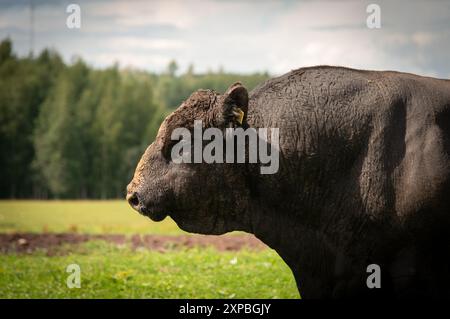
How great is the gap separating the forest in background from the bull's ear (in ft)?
197

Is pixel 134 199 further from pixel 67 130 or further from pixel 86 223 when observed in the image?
pixel 67 130

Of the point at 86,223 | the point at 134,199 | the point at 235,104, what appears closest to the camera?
the point at 235,104

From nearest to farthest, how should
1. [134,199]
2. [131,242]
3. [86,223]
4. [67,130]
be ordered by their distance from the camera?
[134,199], [131,242], [86,223], [67,130]

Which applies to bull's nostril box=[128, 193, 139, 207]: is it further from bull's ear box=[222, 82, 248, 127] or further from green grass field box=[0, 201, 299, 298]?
green grass field box=[0, 201, 299, 298]

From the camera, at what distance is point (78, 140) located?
71875 mm

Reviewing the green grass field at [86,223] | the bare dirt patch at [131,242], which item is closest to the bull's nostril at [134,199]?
Result: the bare dirt patch at [131,242]

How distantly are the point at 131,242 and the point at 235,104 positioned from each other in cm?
1084

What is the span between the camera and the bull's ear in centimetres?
523

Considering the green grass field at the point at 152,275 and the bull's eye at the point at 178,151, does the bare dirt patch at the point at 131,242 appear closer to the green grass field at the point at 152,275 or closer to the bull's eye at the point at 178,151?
the green grass field at the point at 152,275

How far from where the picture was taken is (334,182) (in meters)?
5.30

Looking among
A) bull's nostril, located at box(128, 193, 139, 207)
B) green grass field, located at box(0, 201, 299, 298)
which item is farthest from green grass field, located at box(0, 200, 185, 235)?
bull's nostril, located at box(128, 193, 139, 207)

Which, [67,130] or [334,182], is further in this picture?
[67,130]

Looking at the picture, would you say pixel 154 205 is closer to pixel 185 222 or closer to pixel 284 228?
pixel 185 222

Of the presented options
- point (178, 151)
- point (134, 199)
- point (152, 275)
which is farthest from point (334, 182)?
point (152, 275)
